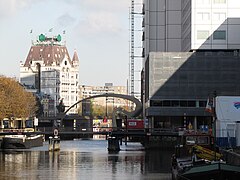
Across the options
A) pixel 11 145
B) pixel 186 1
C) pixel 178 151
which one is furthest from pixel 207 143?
pixel 186 1

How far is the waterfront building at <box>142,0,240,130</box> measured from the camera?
143500mm

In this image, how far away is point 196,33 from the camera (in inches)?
5659

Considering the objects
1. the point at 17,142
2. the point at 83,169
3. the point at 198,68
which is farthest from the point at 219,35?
the point at 83,169

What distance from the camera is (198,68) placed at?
475 feet

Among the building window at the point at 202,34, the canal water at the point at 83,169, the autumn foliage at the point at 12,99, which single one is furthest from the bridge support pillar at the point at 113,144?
the autumn foliage at the point at 12,99

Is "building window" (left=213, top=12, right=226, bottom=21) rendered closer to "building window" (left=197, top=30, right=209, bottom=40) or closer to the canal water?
"building window" (left=197, top=30, right=209, bottom=40)

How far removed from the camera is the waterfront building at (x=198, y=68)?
5650 inches

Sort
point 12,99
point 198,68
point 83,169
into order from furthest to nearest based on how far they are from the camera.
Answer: point 12,99
point 198,68
point 83,169

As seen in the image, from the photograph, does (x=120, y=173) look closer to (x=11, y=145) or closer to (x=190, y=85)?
(x=11, y=145)

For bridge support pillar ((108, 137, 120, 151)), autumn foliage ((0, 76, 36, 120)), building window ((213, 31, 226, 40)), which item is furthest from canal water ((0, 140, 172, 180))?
autumn foliage ((0, 76, 36, 120))

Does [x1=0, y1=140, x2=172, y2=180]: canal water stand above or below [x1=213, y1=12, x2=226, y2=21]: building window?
below

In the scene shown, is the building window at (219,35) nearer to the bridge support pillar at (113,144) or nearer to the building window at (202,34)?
the building window at (202,34)

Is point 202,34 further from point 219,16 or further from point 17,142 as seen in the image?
point 17,142

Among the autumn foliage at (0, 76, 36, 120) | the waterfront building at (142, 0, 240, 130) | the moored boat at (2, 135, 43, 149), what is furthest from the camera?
the autumn foliage at (0, 76, 36, 120)
